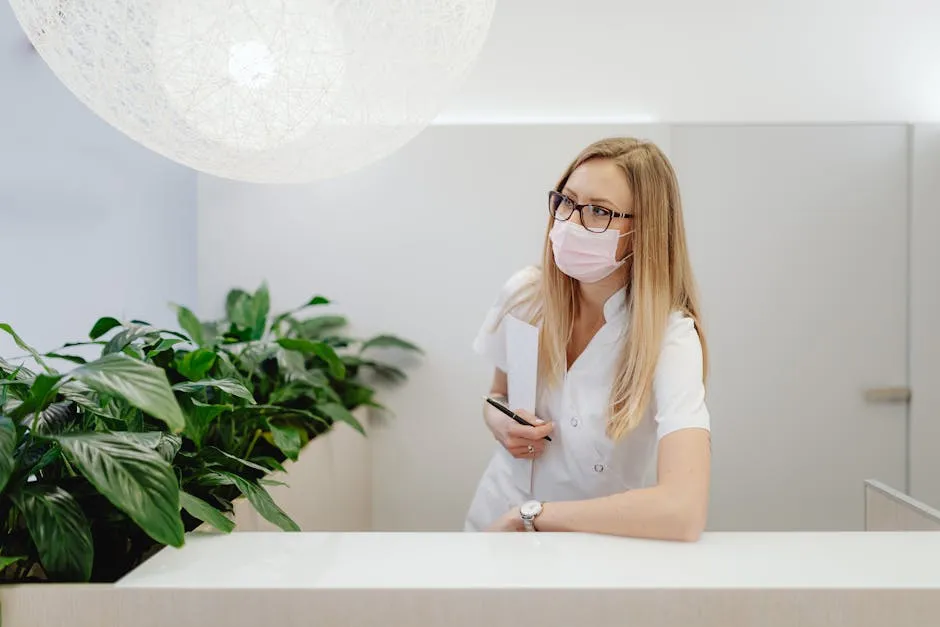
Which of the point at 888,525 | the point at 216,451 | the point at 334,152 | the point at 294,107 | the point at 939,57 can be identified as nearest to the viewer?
the point at 294,107

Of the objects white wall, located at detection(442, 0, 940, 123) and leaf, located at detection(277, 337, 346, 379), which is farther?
white wall, located at detection(442, 0, 940, 123)

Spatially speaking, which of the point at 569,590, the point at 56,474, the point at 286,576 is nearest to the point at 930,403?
the point at 569,590

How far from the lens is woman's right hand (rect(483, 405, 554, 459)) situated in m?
1.85

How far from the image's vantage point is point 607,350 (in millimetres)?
1831

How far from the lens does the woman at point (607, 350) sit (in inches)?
63.6

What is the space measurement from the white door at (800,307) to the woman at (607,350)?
1.55 m

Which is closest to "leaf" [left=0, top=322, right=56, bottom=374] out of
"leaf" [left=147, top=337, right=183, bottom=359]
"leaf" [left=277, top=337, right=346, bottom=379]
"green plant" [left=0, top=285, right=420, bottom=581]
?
"green plant" [left=0, top=285, right=420, bottom=581]

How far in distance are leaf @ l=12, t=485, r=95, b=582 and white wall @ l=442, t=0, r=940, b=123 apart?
254cm

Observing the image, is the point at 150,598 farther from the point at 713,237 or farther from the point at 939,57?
the point at 939,57

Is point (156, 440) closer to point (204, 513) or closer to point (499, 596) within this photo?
point (204, 513)

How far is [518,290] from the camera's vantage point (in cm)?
209

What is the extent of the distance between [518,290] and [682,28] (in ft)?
6.16

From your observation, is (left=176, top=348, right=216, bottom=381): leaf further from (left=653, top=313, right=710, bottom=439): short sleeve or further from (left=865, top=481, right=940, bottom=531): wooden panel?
(left=865, top=481, right=940, bottom=531): wooden panel

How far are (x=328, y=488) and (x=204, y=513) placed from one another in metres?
1.37
